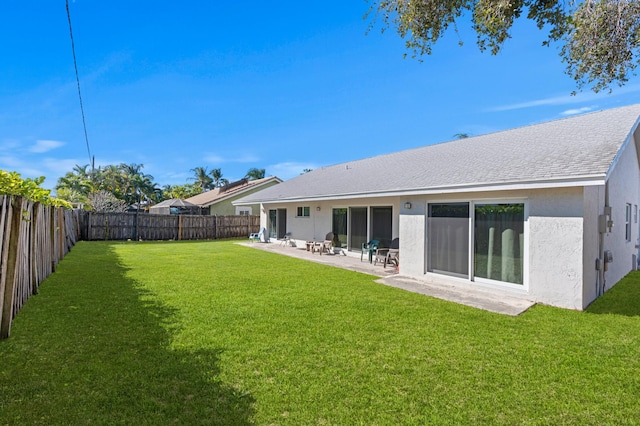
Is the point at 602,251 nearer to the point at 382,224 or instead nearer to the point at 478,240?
the point at 478,240

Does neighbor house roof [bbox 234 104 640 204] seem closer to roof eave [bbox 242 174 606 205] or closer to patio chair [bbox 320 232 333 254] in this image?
roof eave [bbox 242 174 606 205]

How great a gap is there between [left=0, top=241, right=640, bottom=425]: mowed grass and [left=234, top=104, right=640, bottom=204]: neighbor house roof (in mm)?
2690

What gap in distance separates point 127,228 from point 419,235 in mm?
19092

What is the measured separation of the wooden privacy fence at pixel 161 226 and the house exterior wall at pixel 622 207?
2063cm

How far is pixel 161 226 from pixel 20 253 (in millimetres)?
17362

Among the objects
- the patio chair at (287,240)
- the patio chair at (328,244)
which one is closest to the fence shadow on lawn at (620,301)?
the patio chair at (328,244)

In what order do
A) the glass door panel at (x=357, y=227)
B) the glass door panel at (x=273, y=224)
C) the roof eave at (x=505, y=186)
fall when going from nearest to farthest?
the roof eave at (x=505, y=186) < the glass door panel at (x=357, y=227) < the glass door panel at (x=273, y=224)

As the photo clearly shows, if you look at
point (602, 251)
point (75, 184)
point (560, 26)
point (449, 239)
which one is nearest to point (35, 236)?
point (449, 239)

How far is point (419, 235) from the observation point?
8898 mm

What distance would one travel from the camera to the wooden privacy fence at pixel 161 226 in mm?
19609

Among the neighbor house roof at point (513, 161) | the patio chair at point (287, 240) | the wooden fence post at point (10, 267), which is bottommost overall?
the patio chair at point (287, 240)

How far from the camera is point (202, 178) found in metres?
61.3

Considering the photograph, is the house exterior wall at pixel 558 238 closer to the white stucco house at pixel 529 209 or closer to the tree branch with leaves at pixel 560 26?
the white stucco house at pixel 529 209

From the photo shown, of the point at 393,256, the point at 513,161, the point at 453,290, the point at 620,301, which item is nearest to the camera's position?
the point at 620,301
